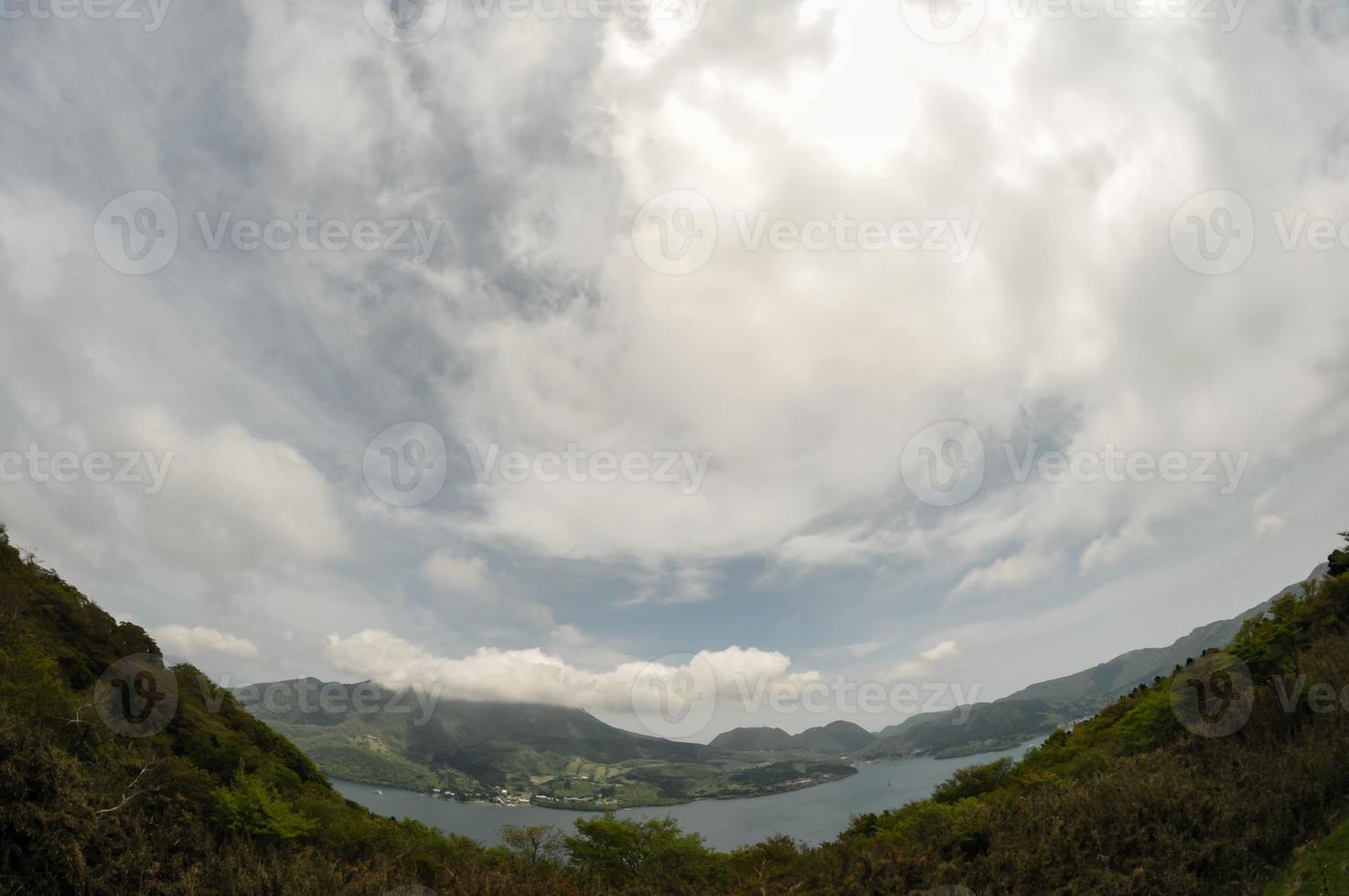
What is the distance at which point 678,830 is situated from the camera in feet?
121

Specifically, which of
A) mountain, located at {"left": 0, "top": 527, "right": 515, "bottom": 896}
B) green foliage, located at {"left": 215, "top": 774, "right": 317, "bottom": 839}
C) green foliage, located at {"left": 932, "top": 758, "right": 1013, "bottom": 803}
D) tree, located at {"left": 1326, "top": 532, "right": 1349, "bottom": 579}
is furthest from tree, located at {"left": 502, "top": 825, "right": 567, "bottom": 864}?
tree, located at {"left": 1326, "top": 532, "right": 1349, "bottom": 579}

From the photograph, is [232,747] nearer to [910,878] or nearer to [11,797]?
[11,797]

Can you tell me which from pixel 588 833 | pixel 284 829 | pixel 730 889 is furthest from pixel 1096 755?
pixel 284 829

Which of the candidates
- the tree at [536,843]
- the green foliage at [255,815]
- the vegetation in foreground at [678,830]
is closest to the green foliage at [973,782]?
the vegetation in foreground at [678,830]

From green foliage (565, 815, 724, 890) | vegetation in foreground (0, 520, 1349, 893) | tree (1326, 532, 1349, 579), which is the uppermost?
tree (1326, 532, 1349, 579)

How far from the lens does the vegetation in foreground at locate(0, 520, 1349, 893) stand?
19.6 meters

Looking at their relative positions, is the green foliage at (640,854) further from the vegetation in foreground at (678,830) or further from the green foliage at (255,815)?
the green foliage at (255,815)

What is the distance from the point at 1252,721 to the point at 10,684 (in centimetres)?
5897

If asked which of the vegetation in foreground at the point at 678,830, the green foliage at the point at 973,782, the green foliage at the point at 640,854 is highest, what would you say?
the vegetation in foreground at the point at 678,830

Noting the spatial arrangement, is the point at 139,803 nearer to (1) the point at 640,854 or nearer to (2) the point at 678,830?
(1) the point at 640,854

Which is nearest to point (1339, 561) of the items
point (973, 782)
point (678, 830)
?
point (973, 782)

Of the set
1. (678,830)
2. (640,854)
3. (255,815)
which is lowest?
(640,854)

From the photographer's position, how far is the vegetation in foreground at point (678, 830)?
19562 mm

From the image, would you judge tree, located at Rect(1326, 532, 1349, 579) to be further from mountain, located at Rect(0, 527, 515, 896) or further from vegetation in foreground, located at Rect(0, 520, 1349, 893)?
mountain, located at Rect(0, 527, 515, 896)
